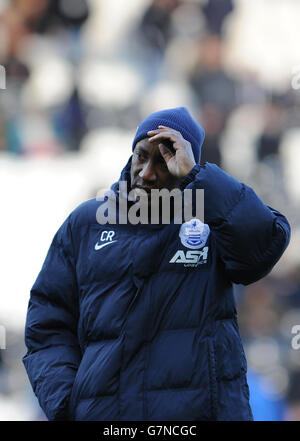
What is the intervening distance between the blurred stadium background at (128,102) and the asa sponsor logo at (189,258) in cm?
358

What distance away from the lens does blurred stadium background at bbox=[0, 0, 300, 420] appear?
5742 millimetres

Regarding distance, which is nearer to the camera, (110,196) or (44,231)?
(110,196)

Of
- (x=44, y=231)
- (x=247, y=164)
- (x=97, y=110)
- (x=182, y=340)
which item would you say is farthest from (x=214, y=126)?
(x=182, y=340)

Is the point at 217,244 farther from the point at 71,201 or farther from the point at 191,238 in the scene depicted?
the point at 71,201

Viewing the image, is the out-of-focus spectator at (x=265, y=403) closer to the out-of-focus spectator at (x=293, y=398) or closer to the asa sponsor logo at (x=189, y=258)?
the out-of-focus spectator at (x=293, y=398)

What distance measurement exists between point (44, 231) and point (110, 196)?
3.77 m

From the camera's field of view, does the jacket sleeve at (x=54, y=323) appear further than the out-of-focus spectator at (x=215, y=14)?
No

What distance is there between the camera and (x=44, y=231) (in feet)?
19.2

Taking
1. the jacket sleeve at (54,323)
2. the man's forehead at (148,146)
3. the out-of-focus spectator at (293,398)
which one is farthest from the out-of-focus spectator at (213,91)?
the jacket sleeve at (54,323)

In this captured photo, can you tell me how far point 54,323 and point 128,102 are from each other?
412 centimetres

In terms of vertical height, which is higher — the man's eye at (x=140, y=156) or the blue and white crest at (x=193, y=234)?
the man's eye at (x=140, y=156)

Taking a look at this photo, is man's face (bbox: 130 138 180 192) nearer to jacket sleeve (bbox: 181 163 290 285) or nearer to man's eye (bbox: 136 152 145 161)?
man's eye (bbox: 136 152 145 161)

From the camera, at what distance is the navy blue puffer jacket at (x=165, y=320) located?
187cm

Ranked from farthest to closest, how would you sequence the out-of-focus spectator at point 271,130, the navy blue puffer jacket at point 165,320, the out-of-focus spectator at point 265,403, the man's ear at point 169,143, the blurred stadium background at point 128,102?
the out-of-focus spectator at point 271,130 < the blurred stadium background at point 128,102 < the out-of-focus spectator at point 265,403 < the man's ear at point 169,143 < the navy blue puffer jacket at point 165,320
